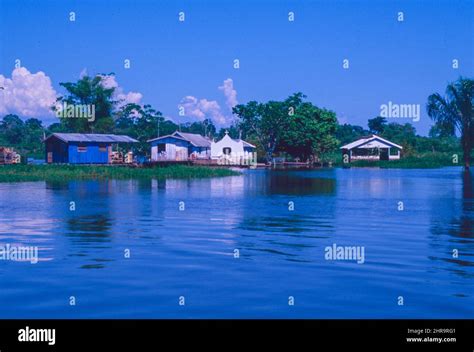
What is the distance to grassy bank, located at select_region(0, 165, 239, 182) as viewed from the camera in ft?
184

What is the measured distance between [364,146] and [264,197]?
Answer: 7428 cm

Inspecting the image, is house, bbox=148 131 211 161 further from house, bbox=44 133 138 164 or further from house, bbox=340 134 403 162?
house, bbox=340 134 403 162

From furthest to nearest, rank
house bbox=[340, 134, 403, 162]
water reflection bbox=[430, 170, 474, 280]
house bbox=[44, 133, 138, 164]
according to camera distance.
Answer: house bbox=[340, 134, 403, 162] < house bbox=[44, 133, 138, 164] < water reflection bbox=[430, 170, 474, 280]

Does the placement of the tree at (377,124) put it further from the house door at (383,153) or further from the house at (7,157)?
the house at (7,157)

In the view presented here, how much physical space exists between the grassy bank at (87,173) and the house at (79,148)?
12.8m

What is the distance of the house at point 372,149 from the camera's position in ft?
361

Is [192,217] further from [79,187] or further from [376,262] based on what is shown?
[79,187]

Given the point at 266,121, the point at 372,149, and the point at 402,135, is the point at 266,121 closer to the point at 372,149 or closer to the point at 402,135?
the point at 372,149

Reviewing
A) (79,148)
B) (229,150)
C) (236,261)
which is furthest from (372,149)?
(236,261)

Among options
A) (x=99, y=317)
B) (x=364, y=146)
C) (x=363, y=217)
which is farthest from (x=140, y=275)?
(x=364, y=146)

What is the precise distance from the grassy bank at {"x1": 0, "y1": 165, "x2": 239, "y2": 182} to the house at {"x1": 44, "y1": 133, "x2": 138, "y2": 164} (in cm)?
1280

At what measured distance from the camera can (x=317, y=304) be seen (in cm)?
1299

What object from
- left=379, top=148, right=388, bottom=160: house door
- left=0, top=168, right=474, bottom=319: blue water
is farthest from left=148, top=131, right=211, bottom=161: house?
left=0, top=168, right=474, bottom=319: blue water

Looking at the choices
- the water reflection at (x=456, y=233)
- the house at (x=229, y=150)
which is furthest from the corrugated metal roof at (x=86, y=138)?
the water reflection at (x=456, y=233)
